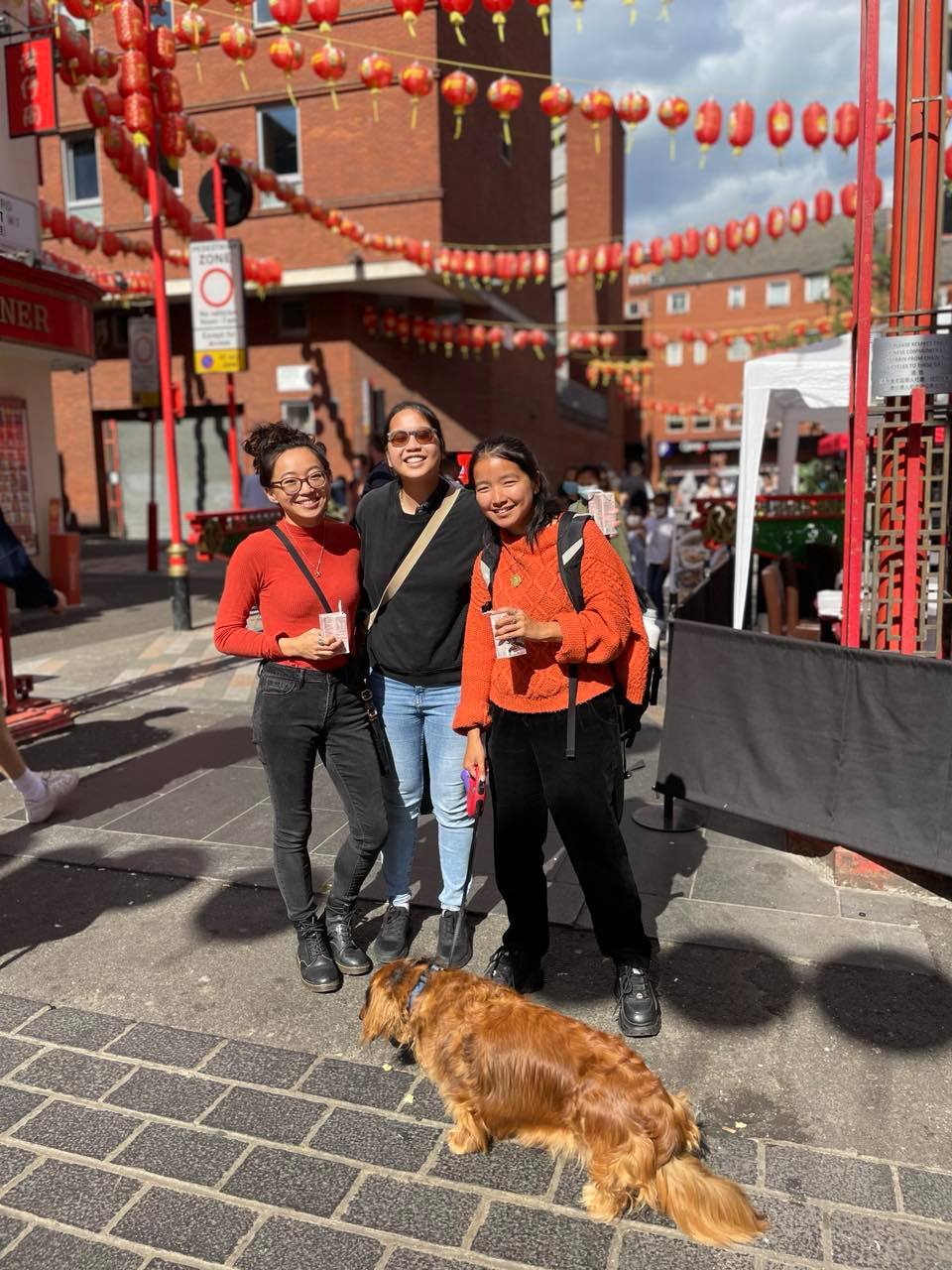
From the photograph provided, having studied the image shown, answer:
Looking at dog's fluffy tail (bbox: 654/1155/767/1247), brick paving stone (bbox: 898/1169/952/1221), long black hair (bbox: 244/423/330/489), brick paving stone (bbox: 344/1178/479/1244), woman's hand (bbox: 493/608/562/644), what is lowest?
brick paving stone (bbox: 898/1169/952/1221)

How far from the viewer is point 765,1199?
94.3 inches

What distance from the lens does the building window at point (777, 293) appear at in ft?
188

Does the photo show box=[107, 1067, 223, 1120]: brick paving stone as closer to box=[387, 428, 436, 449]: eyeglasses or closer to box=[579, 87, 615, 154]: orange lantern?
box=[387, 428, 436, 449]: eyeglasses

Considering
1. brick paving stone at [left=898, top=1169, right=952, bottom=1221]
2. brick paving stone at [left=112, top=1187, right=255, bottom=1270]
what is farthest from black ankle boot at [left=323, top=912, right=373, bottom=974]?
brick paving stone at [left=898, top=1169, right=952, bottom=1221]

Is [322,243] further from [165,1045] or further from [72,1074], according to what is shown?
[72,1074]

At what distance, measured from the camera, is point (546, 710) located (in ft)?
9.82

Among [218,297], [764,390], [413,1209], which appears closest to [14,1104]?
[413,1209]

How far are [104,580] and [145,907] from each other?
1328cm

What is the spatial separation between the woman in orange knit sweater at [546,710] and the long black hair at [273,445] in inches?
24.6

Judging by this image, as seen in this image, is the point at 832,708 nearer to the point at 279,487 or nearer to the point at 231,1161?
the point at 279,487

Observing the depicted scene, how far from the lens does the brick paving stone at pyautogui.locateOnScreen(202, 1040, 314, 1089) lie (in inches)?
115

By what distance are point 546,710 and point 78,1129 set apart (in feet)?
5.98

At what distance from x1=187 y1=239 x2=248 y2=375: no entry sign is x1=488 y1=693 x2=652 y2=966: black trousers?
1153 centimetres

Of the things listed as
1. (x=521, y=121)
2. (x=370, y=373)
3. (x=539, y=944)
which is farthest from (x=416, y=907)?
(x=521, y=121)
